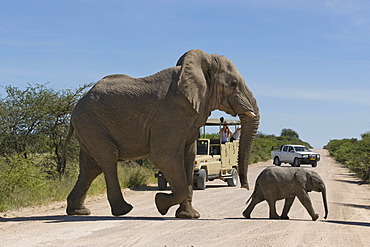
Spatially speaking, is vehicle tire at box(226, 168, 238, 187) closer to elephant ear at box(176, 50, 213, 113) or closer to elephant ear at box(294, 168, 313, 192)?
elephant ear at box(294, 168, 313, 192)

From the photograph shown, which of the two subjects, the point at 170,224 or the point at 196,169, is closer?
the point at 170,224

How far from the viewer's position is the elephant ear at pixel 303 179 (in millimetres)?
11487

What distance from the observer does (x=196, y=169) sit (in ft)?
64.9

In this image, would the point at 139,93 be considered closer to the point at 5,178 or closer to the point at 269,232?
the point at 269,232

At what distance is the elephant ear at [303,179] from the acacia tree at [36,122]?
8.41 m

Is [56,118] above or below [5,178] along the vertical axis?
above

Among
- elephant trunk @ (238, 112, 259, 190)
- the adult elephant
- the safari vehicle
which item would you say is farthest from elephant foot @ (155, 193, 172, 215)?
the safari vehicle

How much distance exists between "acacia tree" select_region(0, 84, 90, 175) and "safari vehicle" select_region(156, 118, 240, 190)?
3.91 m

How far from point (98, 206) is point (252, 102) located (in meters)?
5.30

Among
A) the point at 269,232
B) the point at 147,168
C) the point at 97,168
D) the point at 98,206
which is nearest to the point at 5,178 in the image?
the point at 98,206

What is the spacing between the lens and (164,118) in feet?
33.3

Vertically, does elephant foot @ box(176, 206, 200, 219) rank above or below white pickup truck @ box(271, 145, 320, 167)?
below

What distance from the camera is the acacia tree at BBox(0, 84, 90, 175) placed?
1766 cm

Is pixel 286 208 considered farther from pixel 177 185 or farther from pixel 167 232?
pixel 167 232
